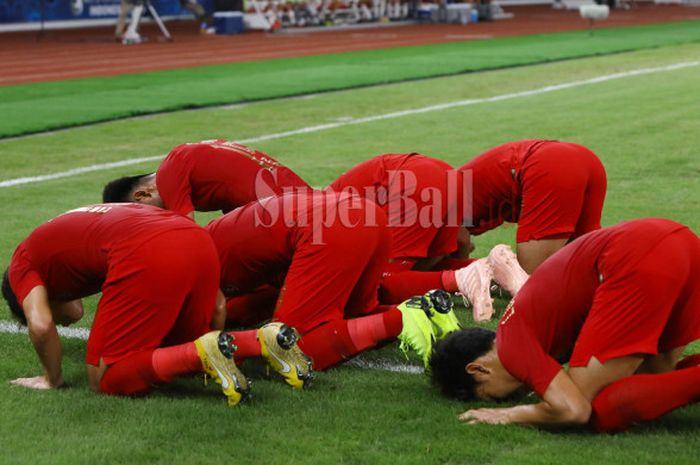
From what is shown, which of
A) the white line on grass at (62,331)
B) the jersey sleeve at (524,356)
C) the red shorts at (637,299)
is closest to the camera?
the red shorts at (637,299)

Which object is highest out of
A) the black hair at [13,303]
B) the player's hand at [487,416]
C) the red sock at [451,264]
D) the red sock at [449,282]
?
the black hair at [13,303]

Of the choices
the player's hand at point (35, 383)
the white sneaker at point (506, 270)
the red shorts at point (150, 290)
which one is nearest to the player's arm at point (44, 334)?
the player's hand at point (35, 383)

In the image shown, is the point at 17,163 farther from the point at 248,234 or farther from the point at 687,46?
the point at 687,46

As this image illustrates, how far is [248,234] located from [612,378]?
1.81m

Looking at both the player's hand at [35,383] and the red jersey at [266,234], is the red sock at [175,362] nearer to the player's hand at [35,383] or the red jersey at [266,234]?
the player's hand at [35,383]

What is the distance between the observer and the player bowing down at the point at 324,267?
5.27 meters

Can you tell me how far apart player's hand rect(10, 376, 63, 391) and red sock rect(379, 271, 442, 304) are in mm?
1805

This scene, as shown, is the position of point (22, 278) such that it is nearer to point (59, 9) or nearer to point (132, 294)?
point (132, 294)

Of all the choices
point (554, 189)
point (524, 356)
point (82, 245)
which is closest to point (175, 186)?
point (82, 245)

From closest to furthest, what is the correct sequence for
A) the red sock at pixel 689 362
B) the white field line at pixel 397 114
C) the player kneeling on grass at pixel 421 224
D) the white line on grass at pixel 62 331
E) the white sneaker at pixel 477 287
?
the red sock at pixel 689 362 < the white line on grass at pixel 62 331 < the white sneaker at pixel 477 287 < the player kneeling on grass at pixel 421 224 < the white field line at pixel 397 114

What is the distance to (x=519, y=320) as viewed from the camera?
4.58 metres

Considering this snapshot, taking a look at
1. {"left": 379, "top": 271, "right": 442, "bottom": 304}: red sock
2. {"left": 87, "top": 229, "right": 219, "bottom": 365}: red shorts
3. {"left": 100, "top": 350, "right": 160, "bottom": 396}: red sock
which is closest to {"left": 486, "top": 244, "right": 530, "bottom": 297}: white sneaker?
{"left": 379, "top": 271, "right": 442, "bottom": 304}: red sock

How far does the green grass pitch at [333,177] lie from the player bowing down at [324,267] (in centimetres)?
19

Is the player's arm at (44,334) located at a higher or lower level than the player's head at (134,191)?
lower
